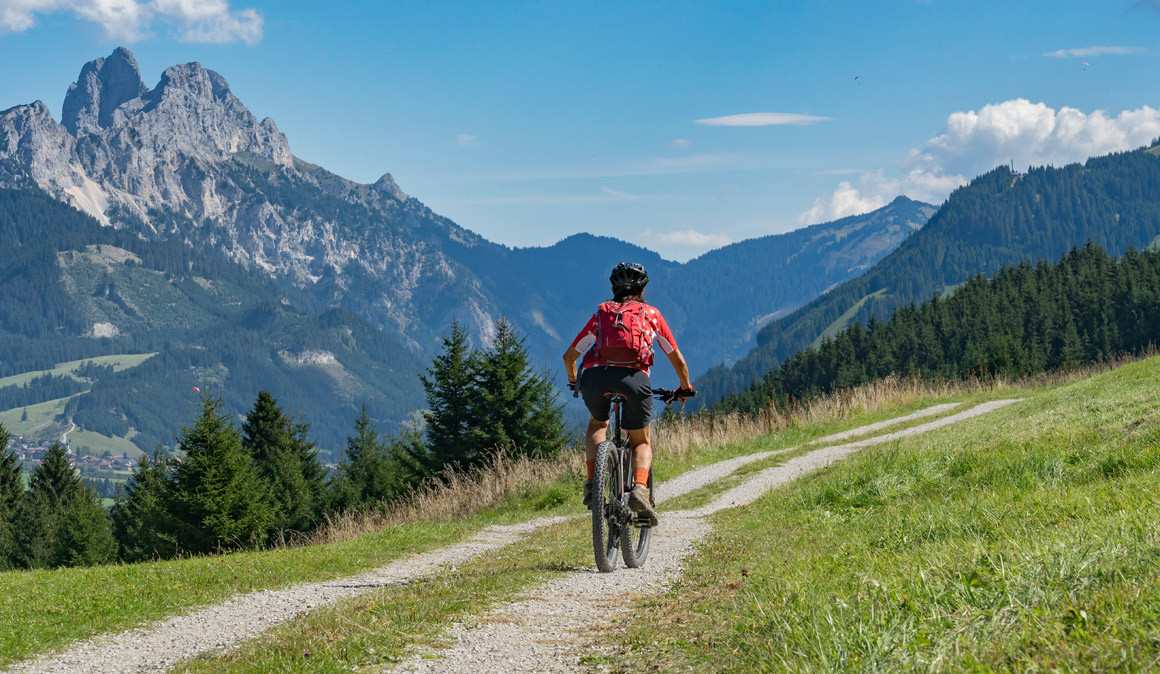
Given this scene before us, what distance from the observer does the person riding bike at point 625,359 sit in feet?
26.0

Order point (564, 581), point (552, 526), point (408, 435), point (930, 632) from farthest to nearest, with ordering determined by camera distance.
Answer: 1. point (408, 435)
2. point (552, 526)
3. point (564, 581)
4. point (930, 632)

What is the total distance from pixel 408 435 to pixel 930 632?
50911 millimetres

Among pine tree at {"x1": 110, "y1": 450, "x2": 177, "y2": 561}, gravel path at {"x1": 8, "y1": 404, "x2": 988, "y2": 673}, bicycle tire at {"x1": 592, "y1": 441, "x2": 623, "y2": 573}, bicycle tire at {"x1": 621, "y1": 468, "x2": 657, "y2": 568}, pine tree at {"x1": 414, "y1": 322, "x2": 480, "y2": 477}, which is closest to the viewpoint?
gravel path at {"x1": 8, "y1": 404, "x2": 988, "y2": 673}

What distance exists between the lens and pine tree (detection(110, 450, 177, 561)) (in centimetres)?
3152

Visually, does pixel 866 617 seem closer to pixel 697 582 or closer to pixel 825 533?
pixel 697 582

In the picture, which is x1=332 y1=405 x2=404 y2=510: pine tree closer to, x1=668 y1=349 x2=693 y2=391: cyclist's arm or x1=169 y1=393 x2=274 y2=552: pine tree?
x1=169 y1=393 x2=274 y2=552: pine tree

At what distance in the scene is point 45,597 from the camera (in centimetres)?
888

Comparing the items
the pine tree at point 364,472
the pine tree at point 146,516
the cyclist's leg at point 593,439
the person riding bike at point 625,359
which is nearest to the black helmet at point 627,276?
the person riding bike at point 625,359

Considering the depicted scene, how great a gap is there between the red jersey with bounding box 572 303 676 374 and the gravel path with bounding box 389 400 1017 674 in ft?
6.45

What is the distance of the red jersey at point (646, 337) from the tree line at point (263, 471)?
12874mm

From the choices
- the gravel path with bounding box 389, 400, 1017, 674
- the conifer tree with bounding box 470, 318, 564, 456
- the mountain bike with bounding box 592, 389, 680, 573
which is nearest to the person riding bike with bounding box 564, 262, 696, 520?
the mountain bike with bounding box 592, 389, 680, 573

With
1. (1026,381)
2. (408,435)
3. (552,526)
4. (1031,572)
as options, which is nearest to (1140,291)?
(1026,381)

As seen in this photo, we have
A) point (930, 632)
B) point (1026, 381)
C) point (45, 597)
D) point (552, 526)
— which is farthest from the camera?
point (1026, 381)

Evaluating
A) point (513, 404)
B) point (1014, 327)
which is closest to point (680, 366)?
point (513, 404)
